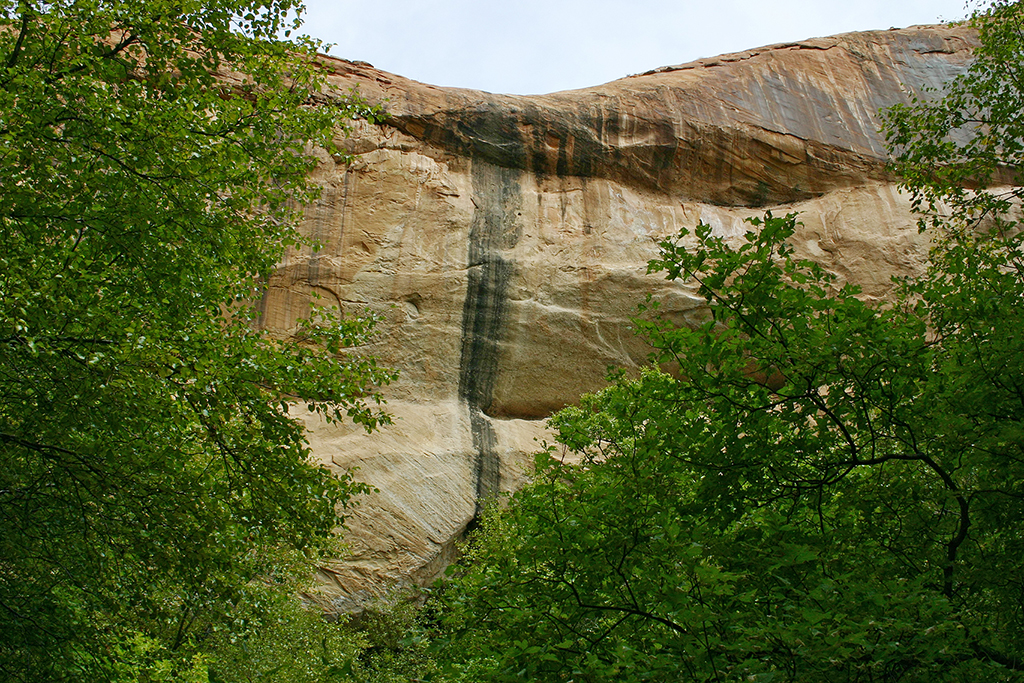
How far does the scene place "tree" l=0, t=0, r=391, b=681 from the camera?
6.03 m

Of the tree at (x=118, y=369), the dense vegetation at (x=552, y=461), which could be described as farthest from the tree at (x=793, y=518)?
the tree at (x=118, y=369)

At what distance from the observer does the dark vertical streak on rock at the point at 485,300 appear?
23989mm

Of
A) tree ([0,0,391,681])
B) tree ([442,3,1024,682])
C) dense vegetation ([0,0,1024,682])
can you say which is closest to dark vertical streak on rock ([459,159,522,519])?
tree ([0,0,391,681])

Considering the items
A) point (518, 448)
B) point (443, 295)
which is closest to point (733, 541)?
point (518, 448)

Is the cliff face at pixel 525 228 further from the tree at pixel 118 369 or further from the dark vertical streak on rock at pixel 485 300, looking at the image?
the tree at pixel 118 369

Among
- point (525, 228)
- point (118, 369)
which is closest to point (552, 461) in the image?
point (118, 369)

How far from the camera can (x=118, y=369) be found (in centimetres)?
594

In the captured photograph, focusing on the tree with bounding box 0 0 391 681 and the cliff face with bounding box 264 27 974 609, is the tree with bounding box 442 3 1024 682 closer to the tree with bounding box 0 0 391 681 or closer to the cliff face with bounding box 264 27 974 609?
the tree with bounding box 0 0 391 681

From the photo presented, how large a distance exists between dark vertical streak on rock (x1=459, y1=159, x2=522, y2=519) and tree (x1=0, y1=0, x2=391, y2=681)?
15280 millimetres

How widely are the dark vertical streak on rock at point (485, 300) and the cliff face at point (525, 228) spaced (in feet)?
0.20

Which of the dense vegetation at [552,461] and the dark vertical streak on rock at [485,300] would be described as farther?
the dark vertical streak on rock at [485,300]

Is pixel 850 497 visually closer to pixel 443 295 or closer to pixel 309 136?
pixel 309 136

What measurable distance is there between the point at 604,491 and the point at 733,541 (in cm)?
137

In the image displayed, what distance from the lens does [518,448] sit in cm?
2277
